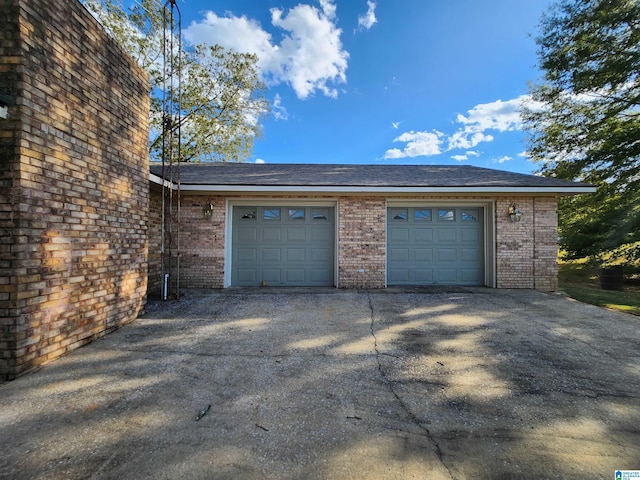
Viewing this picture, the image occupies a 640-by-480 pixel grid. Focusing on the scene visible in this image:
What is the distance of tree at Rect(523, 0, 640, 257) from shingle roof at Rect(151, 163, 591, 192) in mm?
5118

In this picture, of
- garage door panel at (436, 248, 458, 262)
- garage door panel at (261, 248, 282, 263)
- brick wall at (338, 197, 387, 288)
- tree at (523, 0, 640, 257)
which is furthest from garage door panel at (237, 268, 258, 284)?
tree at (523, 0, 640, 257)

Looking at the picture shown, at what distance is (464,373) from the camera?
298 cm

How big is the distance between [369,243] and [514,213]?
153 inches

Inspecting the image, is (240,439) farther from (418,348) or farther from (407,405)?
(418,348)

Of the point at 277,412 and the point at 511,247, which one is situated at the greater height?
the point at 511,247

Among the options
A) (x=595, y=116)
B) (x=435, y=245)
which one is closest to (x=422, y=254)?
(x=435, y=245)

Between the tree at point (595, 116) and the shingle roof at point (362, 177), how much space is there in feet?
16.8

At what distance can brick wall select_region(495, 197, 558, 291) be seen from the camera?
7633 millimetres

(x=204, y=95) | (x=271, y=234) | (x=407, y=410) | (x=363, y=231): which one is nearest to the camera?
(x=407, y=410)

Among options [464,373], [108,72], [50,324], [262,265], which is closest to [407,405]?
[464,373]

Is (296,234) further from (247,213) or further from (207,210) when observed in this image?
(207,210)

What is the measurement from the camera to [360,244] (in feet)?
25.0

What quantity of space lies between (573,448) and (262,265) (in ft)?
22.5

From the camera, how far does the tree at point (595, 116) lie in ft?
32.0
